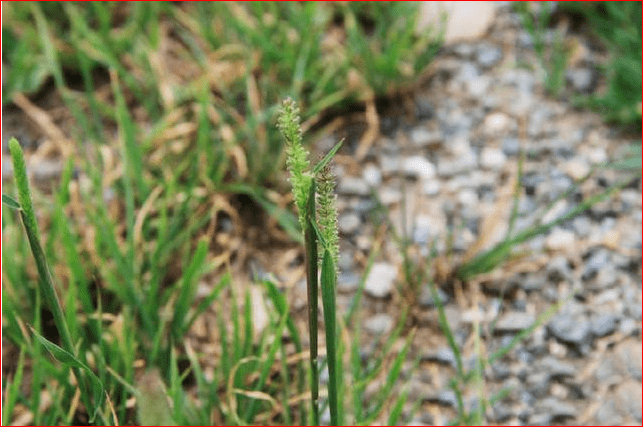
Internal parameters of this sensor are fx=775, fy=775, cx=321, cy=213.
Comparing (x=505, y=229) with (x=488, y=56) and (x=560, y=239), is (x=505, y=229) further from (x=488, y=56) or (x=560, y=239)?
(x=488, y=56)

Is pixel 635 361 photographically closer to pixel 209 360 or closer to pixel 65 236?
pixel 209 360

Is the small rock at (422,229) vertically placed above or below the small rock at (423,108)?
below

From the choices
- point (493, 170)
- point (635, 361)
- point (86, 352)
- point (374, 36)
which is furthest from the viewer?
point (374, 36)

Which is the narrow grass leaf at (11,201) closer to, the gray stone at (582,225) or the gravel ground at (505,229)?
the gravel ground at (505,229)

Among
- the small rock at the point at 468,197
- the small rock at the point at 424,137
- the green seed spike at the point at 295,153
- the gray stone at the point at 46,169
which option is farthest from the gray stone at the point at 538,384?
the gray stone at the point at 46,169

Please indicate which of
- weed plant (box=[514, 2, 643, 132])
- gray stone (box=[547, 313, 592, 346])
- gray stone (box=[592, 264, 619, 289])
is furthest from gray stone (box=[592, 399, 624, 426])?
weed plant (box=[514, 2, 643, 132])

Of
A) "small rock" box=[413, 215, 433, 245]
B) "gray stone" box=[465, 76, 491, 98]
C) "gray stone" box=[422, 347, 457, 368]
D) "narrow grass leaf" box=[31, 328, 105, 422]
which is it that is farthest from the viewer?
"gray stone" box=[465, 76, 491, 98]

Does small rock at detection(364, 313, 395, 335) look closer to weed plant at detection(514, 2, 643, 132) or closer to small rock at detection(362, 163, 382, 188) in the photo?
small rock at detection(362, 163, 382, 188)

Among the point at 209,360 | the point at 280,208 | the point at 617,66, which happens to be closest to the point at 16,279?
the point at 209,360
